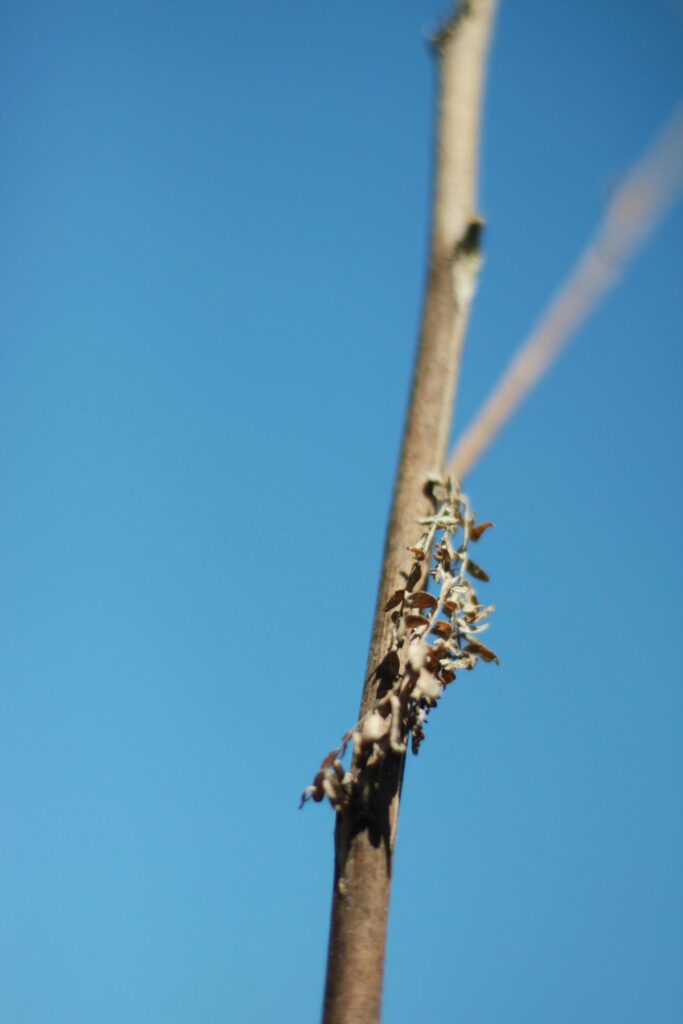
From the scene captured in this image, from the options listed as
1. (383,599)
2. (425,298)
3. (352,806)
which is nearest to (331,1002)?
(352,806)

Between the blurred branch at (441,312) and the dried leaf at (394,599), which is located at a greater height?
the blurred branch at (441,312)

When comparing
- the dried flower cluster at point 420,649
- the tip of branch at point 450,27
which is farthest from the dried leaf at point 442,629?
the tip of branch at point 450,27

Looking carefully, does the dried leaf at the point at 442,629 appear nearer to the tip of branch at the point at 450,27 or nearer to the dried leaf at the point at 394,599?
the dried leaf at the point at 394,599

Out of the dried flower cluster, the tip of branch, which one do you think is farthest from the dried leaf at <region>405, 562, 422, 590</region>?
the tip of branch

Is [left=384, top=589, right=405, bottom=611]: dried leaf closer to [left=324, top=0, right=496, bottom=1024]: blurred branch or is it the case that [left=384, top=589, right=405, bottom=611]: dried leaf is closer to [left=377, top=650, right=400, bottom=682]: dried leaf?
[left=324, top=0, right=496, bottom=1024]: blurred branch

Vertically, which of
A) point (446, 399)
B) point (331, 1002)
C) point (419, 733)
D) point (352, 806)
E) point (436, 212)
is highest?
point (436, 212)

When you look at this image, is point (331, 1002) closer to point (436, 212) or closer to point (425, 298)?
point (425, 298)

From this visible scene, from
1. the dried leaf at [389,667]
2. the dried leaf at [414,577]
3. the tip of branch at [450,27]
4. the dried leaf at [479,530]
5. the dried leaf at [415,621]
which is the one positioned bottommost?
the dried leaf at [389,667]

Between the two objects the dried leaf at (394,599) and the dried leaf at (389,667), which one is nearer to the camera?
the dried leaf at (389,667)
